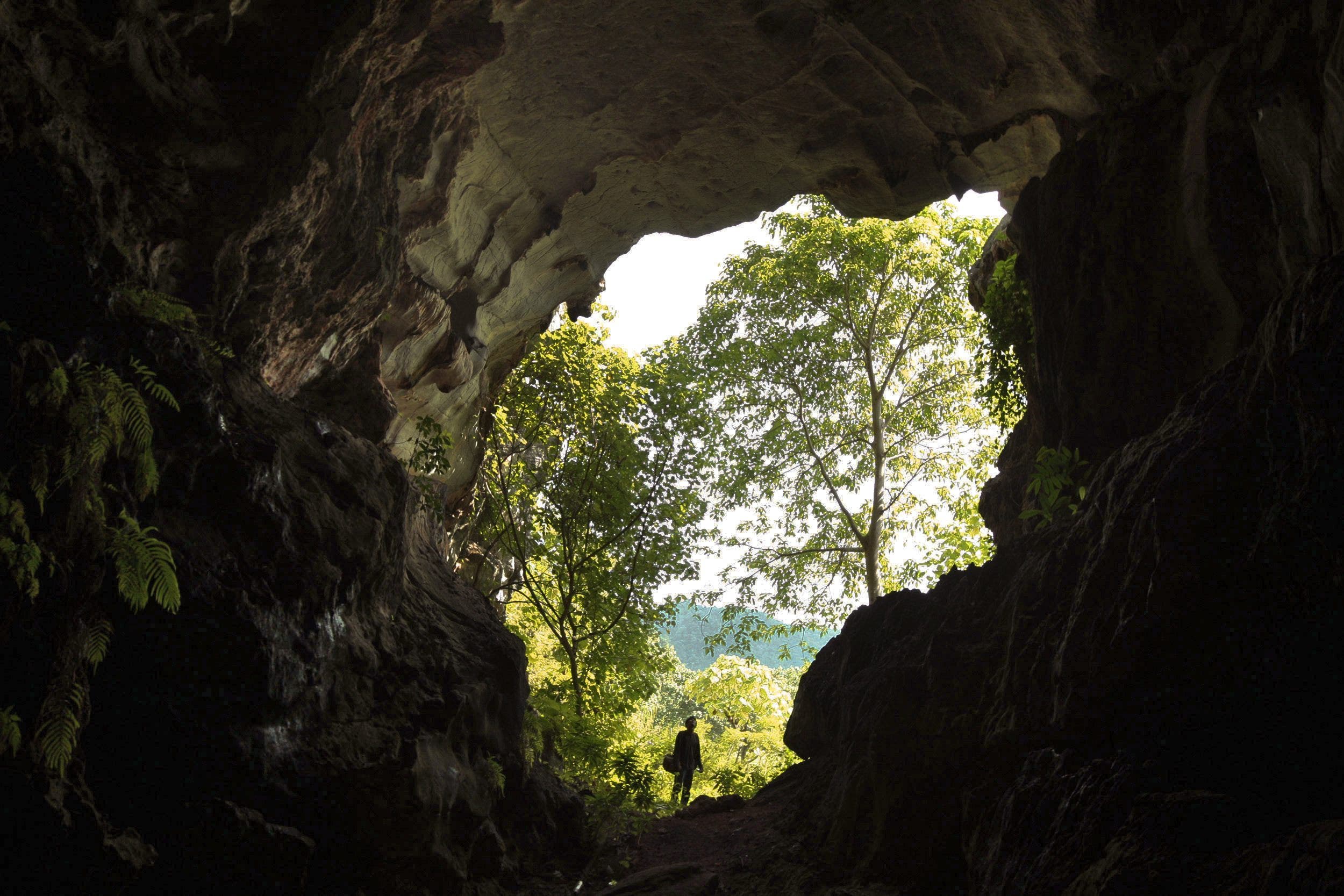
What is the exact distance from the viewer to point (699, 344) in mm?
19906

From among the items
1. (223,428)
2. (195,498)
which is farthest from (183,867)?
(223,428)

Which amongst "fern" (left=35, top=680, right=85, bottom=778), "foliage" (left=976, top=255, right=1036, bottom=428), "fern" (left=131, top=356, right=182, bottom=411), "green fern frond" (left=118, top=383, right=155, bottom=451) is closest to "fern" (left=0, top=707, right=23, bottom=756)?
"fern" (left=35, top=680, right=85, bottom=778)

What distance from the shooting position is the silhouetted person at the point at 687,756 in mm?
14211

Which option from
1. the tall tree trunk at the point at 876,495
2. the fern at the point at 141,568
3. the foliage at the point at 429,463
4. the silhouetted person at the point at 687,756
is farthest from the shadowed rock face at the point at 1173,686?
the tall tree trunk at the point at 876,495

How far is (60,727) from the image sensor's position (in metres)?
4.36

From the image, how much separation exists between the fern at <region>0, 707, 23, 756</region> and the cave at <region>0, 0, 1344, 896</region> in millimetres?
123

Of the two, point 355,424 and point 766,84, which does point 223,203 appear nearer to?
point 355,424

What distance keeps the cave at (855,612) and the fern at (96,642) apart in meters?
0.15

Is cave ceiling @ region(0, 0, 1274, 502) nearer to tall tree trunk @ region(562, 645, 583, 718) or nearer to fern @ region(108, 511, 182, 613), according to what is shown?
fern @ region(108, 511, 182, 613)

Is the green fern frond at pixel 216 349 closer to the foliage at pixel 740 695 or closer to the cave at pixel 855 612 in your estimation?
the cave at pixel 855 612

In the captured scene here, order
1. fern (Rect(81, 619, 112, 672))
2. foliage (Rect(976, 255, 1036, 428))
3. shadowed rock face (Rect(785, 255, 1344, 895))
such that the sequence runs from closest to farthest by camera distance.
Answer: shadowed rock face (Rect(785, 255, 1344, 895)), fern (Rect(81, 619, 112, 672)), foliage (Rect(976, 255, 1036, 428))

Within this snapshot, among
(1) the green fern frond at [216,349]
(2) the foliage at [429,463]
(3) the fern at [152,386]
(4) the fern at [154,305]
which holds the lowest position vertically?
(3) the fern at [152,386]

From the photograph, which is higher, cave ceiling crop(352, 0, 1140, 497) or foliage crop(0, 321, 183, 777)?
cave ceiling crop(352, 0, 1140, 497)

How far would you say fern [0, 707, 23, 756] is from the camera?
421cm
